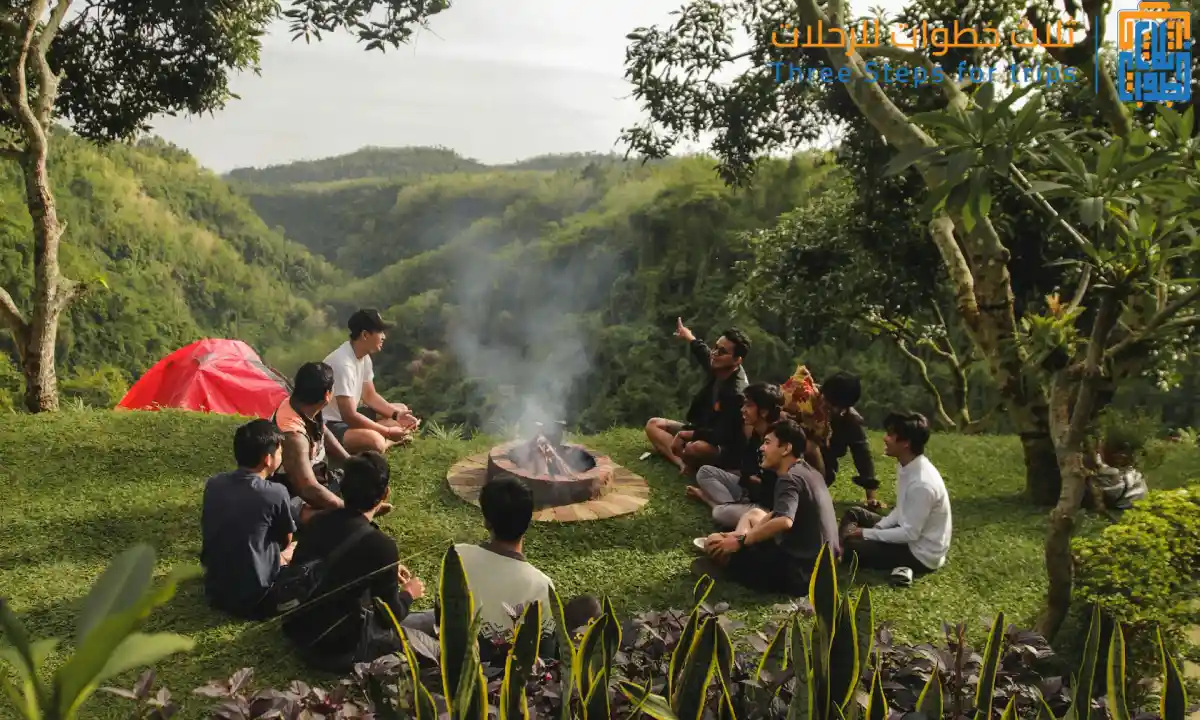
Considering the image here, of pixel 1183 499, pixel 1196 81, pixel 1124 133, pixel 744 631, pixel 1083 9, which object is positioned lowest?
pixel 744 631

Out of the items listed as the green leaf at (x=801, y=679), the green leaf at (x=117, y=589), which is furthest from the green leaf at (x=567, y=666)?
the green leaf at (x=117, y=589)

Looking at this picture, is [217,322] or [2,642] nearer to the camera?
[2,642]

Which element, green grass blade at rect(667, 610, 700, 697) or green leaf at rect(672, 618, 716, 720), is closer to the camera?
green leaf at rect(672, 618, 716, 720)

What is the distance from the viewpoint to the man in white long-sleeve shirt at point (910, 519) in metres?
4.41

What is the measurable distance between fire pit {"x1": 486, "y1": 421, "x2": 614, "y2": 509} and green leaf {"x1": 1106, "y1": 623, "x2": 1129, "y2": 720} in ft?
11.7

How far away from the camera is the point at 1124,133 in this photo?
11.5 ft

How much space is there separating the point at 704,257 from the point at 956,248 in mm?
18378

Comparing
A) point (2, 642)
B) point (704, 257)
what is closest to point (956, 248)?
point (2, 642)

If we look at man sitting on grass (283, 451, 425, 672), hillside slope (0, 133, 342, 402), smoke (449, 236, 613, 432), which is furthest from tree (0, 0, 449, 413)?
smoke (449, 236, 613, 432)

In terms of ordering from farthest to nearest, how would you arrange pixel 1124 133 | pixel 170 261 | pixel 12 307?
pixel 170 261
pixel 12 307
pixel 1124 133

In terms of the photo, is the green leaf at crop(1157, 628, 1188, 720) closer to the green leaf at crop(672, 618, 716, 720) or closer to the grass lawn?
the green leaf at crop(672, 618, 716, 720)

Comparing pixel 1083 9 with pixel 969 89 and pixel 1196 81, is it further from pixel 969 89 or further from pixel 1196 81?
pixel 1196 81

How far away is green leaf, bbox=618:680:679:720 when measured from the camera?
1802mm

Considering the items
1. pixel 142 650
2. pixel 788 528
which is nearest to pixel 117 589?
pixel 142 650
